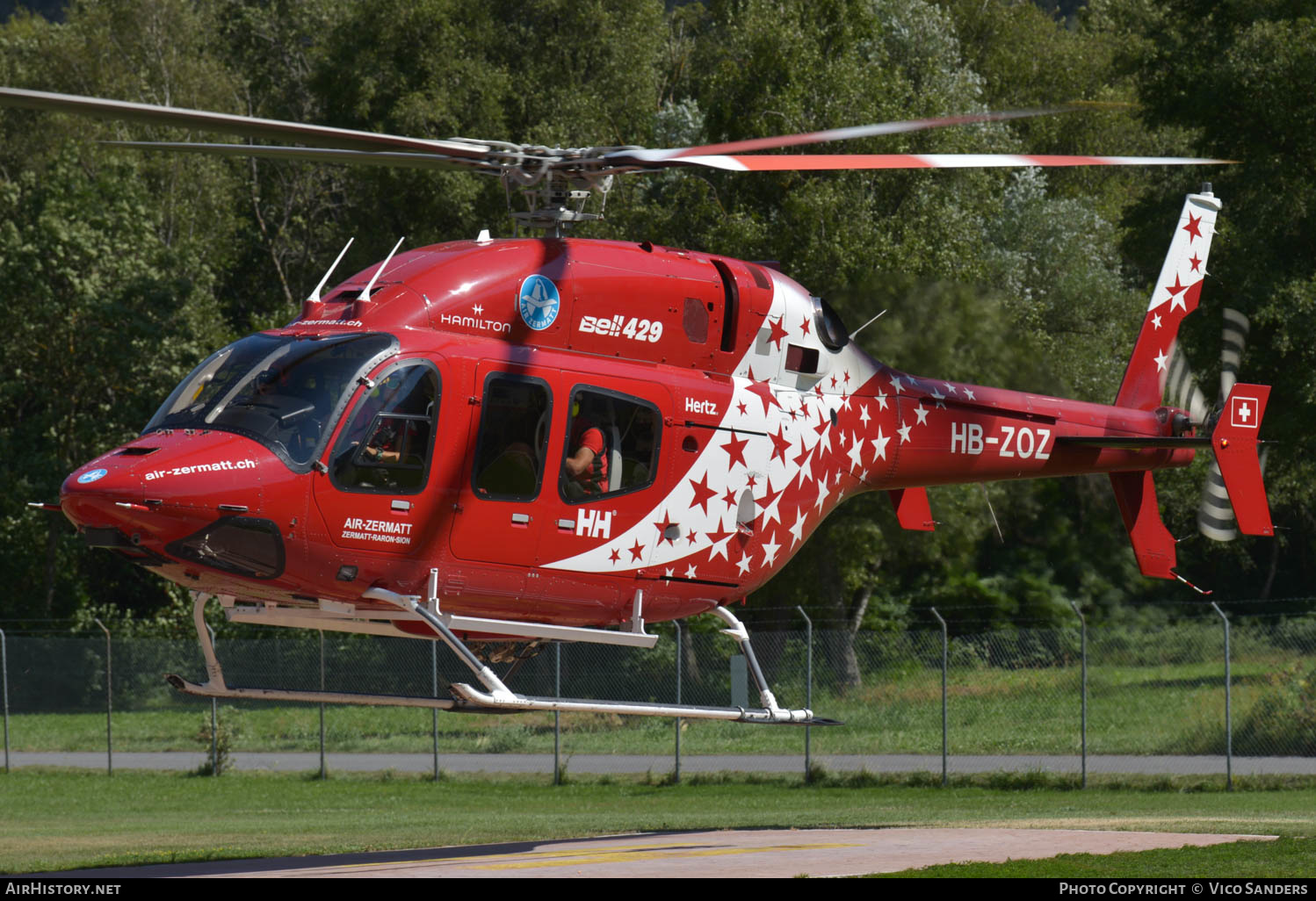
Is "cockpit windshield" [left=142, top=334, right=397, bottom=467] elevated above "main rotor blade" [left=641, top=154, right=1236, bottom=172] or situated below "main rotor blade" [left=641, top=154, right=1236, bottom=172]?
below

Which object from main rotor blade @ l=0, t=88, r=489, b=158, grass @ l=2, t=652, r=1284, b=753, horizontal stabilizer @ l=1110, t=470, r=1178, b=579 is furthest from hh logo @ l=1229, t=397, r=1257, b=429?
grass @ l=2, t=652, r=1284, b=753

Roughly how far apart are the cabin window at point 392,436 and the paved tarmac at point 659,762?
1417 cm

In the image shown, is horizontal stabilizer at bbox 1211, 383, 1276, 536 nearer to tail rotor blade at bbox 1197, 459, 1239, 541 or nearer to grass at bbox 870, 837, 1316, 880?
tail rotor blade at bbox 1197, 459, 1239, 541

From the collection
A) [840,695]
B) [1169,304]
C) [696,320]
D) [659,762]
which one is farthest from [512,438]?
[659,762]

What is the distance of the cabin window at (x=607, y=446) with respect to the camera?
11641 mm

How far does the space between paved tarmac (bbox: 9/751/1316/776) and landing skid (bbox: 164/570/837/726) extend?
12.2 meters

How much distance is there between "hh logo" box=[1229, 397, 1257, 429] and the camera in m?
15.7

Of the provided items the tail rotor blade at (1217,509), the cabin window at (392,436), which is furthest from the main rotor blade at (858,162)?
the tail rotor blade at (1217,509)

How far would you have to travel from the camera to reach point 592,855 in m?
12.8

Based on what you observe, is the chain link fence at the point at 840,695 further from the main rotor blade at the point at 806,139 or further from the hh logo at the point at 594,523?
the main rotor blade at the point at 806,139

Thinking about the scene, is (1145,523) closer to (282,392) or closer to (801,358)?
(801,358)

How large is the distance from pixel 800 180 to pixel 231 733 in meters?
15.3

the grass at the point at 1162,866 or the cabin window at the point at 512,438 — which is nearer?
the grass at the point at 1162,866
